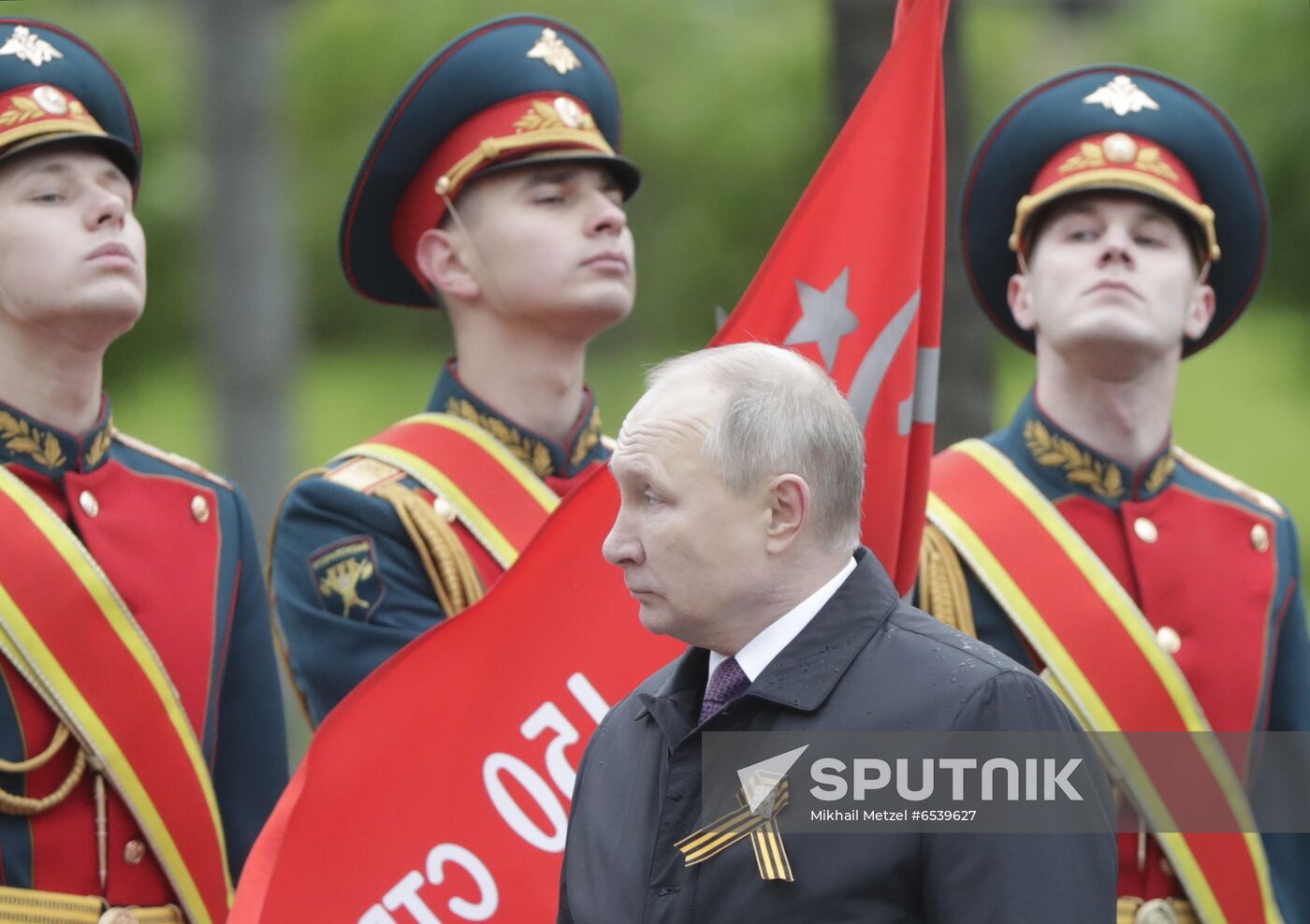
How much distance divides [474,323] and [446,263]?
6.0 inches

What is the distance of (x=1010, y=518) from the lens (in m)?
4.98

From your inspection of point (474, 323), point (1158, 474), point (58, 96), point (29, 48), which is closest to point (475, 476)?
point (474, 323)

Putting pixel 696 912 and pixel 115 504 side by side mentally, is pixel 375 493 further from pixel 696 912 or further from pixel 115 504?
pixel 696 912

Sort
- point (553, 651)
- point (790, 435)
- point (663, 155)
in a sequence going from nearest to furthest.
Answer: point (790, 435)
point (553, 651)
point (663, 155)

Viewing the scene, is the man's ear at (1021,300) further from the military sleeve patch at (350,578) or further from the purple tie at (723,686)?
the purple tie at (723,686)

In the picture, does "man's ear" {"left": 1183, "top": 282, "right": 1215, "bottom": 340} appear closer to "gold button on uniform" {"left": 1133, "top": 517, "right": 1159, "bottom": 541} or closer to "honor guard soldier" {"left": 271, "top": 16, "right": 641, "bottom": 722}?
"gold button on uniform" {"left": 1133, "top": 517, "right": 1159, "bottom": 541}

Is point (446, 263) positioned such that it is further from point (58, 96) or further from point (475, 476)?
point (58, 96)

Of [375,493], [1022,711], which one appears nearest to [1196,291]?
[375,493]

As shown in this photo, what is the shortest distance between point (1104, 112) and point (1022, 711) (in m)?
2.43

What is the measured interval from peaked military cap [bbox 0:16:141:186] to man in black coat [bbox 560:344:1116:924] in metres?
1.89

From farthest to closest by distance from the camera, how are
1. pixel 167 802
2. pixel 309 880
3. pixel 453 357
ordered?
pixel 453 357, pixel 167 802, pixel 309 880

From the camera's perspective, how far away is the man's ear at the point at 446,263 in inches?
205

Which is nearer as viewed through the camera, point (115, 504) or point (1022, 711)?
point (1022, 711)

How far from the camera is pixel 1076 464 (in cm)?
508
